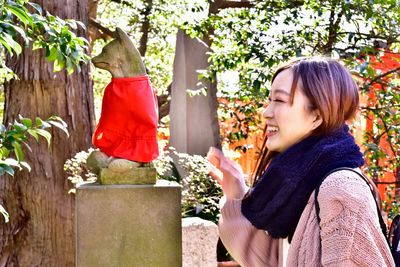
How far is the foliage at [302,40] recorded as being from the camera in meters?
6.34

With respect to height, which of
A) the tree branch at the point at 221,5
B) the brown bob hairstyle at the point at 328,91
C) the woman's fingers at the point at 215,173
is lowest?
Result: the woman's fingers at the point at 215,173

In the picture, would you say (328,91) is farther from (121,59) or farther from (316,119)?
(121,59)

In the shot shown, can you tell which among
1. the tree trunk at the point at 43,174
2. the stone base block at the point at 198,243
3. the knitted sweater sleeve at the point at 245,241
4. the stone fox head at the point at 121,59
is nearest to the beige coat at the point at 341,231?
the knitted sweater sleeve at the point at 245,241

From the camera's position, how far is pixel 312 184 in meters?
1.97

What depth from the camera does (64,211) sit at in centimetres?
694

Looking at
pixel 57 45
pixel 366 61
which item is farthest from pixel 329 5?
pixel 57 45

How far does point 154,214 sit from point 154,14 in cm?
616

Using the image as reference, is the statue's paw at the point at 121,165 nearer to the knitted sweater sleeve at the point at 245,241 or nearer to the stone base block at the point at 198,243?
the stone base block at the point at 198,243

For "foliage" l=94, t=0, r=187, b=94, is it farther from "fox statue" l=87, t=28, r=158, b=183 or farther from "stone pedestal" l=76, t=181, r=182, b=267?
"stone pedestal" l=76, t=181, r=182, b=267

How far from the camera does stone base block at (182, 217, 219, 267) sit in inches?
228

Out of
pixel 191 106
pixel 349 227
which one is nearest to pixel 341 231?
pixel 349 227

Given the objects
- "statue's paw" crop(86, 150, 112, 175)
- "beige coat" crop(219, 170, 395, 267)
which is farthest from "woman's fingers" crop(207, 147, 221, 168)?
"statue's paw" crop(86, 150, 112, 175)

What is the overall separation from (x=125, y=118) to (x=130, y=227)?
718 mm

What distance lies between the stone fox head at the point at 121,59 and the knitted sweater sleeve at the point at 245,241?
2.36 metres
